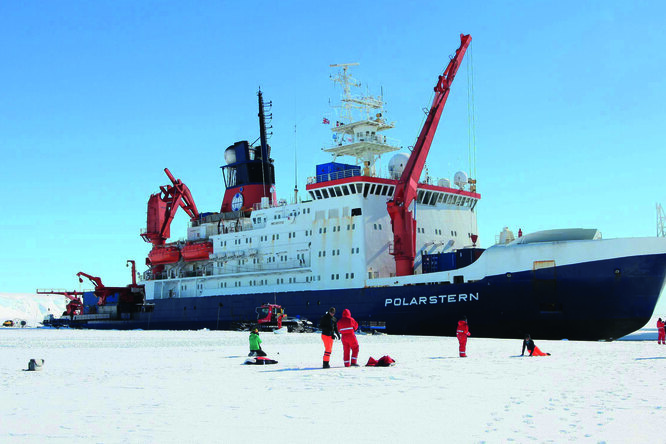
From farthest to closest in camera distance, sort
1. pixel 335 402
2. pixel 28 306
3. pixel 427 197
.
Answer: pixel 28 306 < pixel 427 197 < pixel 335 402

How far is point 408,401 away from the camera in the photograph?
8.16 metres

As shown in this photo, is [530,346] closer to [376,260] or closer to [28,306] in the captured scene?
A: [376,260]

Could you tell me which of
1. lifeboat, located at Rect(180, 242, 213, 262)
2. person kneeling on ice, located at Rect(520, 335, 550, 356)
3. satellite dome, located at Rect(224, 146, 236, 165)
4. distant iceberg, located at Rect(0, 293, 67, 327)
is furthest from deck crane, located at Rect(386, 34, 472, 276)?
distant iceberg, located at Rect(0, 293, 67, 327)

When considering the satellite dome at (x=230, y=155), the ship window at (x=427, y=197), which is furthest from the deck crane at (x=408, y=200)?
the satellite dome at (x=230, y=155)

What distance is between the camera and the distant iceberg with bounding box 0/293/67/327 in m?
142

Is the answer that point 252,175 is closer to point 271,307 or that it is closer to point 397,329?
point 271,307

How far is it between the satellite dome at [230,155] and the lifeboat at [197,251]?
629 cm

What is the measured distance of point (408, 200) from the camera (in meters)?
32.0

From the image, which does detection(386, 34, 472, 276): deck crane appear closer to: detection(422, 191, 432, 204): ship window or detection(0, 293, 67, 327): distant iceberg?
detection(422, 191, 432, 204): ship window

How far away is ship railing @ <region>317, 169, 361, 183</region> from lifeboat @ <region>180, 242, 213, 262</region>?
1170cm

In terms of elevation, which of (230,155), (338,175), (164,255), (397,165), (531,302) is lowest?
(531,302)

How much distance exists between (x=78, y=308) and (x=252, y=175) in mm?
29272

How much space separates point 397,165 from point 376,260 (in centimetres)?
599

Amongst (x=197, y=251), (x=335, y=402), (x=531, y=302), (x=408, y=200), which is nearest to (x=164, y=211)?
(x=197, y=251)
